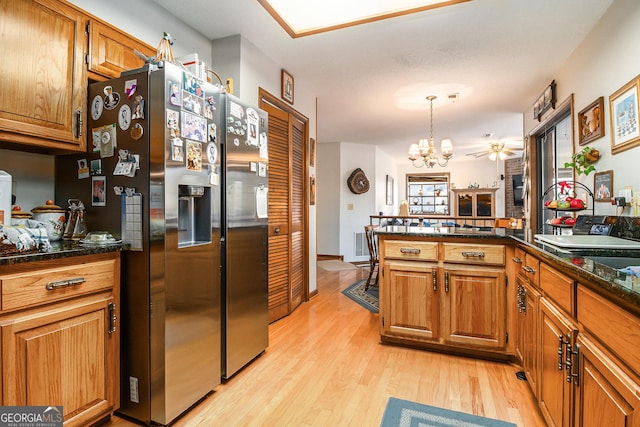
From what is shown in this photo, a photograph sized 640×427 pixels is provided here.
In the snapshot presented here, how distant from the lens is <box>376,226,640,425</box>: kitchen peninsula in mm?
897

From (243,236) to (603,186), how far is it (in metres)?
2.63

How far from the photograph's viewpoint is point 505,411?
1.74 m

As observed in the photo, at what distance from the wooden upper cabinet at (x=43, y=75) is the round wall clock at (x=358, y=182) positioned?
5.56m

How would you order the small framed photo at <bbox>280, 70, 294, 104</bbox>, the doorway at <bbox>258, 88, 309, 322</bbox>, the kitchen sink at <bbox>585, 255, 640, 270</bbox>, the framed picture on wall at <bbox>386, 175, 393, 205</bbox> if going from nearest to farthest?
the kitchen sink at <bbox>585, 255, 640, 270</bbox> → the doorway at <bbox>258, 88, 309, 322</bbox> → the small framed photo at <bbox>280, 70, 294, 104</bbox> → the framed picture on wall at <bbox>386, 175, 393, 205</bbox>

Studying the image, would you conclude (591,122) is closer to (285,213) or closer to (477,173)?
(285,213)

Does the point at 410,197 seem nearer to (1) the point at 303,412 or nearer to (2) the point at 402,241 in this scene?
(2) the point at 402,241

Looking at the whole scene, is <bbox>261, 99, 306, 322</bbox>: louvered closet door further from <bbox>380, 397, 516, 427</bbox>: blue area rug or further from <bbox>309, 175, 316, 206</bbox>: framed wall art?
<bbox>380, 397, 516, 427</bbox>: blue area rug

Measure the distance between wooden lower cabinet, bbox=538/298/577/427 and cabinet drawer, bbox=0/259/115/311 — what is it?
76.8 inches

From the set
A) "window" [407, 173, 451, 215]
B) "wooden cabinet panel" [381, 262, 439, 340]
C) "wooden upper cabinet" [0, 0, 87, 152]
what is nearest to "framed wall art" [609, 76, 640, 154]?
"wooden cabinet panel" [381, 262, 439, 340]

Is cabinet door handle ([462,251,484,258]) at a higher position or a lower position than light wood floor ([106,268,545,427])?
higher

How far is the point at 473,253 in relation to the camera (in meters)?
2.31

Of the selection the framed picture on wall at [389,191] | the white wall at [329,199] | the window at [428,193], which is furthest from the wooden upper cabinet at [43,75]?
the window at [428,193]

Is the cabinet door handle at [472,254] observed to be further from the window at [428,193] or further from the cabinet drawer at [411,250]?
the window at [428,193]

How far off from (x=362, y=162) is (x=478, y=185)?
A: 160 inches
